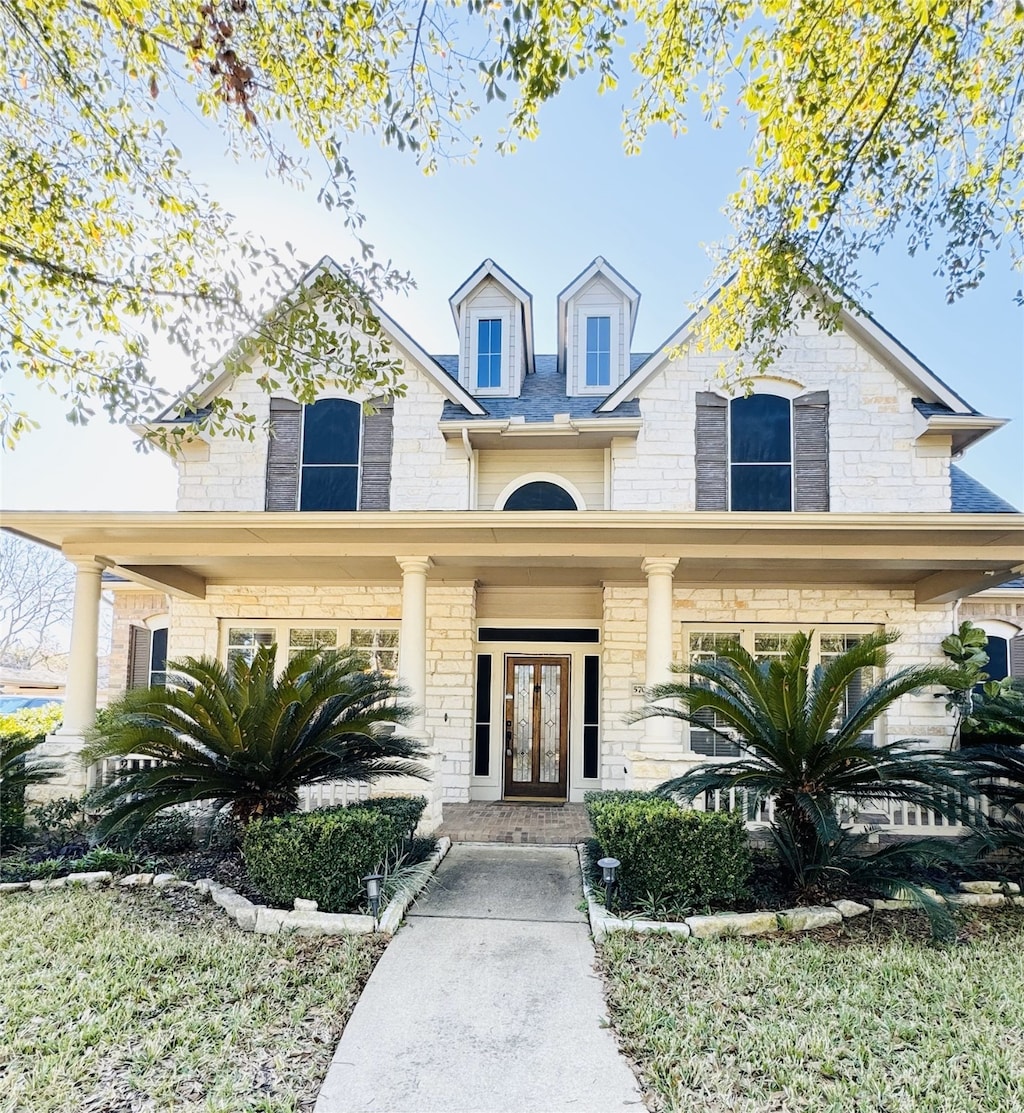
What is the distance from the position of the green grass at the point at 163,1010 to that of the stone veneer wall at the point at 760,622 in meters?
6.02

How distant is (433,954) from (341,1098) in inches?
62.7

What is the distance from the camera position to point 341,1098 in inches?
130

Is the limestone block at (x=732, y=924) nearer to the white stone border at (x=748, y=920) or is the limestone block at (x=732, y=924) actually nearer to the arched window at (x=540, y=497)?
the white stone border at (x=748, y=920)

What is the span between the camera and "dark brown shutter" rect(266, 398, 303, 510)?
1071cm

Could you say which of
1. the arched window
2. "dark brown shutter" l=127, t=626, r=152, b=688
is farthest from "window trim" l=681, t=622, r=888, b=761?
"dark brown shutter" l=127, t=626, r=152, b=688

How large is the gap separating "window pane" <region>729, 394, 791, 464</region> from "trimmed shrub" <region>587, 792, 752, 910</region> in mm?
6114

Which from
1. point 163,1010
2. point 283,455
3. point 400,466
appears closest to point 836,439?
point 400,466

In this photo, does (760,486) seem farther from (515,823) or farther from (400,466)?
(515,823)

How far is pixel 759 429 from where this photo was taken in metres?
10.5

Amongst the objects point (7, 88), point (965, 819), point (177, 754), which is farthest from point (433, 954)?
point (7, 88)

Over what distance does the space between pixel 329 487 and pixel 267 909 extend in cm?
663

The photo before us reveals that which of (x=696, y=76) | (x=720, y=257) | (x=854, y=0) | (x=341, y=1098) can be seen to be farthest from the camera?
(x=720, y=257)

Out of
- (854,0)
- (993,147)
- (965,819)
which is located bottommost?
(965,819)

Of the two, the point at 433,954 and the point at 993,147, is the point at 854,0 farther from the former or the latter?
the point at 433,954
